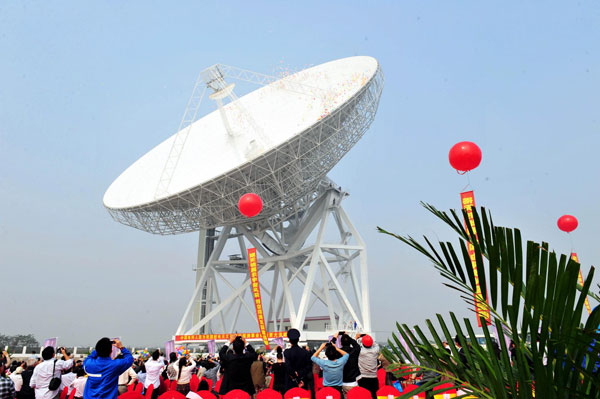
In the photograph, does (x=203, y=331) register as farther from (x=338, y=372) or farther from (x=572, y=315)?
(x=572, y=315)

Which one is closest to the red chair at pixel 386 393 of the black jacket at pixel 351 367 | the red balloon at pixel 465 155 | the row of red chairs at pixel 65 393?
the black jacket at pixel 351 367

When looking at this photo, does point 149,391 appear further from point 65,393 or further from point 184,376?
point 65,393

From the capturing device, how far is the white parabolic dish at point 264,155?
99.6 ft

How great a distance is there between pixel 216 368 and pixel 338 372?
593 cm

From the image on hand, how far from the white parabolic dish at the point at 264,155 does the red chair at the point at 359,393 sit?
21785 millimetres

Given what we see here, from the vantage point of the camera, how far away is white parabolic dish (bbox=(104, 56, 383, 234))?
3034 cm

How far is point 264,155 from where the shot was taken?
96.6 ft

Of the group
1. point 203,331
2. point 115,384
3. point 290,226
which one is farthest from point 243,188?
point 115,384

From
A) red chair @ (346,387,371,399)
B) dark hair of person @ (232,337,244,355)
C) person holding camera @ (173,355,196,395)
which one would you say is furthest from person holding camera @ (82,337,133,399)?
person holding camera @ (173,355,196,395)

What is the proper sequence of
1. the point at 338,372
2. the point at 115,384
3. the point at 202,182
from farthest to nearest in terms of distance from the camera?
the point at 202,182 → the point at 338,372 → the point at 115,384

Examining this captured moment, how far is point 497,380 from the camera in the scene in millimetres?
3164

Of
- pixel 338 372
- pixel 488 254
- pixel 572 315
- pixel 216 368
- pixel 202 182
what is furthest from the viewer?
pixel 202 182

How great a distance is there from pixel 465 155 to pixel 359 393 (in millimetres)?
8937

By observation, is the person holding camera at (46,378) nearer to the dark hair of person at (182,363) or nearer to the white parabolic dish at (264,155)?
the dark hair of person at (182,363)
